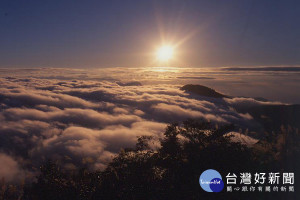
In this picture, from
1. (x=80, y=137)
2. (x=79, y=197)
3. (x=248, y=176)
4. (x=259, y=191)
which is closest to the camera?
(x=259, y=191)

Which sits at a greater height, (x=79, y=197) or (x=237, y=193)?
(x=237, y=193)

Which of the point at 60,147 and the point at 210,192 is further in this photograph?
the point at 60,147

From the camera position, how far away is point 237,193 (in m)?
9.91

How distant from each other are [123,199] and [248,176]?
6648 mm

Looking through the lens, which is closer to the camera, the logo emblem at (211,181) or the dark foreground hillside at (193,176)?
the logo emblem at (211,181)

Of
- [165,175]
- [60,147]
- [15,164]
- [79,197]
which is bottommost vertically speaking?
[15,164]

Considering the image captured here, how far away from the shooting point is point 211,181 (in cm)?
1072

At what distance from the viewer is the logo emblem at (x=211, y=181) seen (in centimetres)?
1031

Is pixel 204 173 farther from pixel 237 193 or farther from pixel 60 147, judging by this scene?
pixel 60 147

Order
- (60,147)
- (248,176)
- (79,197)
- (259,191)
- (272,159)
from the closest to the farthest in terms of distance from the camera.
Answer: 1. (259,191)
2. (248,176)
3. (272,159)
4. (79,197)
5. (60,147)

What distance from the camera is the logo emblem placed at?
10.3 meters

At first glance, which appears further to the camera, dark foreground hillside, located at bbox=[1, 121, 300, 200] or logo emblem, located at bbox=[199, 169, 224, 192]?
dark foreground hillside, located at bbox=[1, 121, 300, 200]

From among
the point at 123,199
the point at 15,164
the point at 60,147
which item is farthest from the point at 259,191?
the point at 15,164

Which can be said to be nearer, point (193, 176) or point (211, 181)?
point (211, 181)
